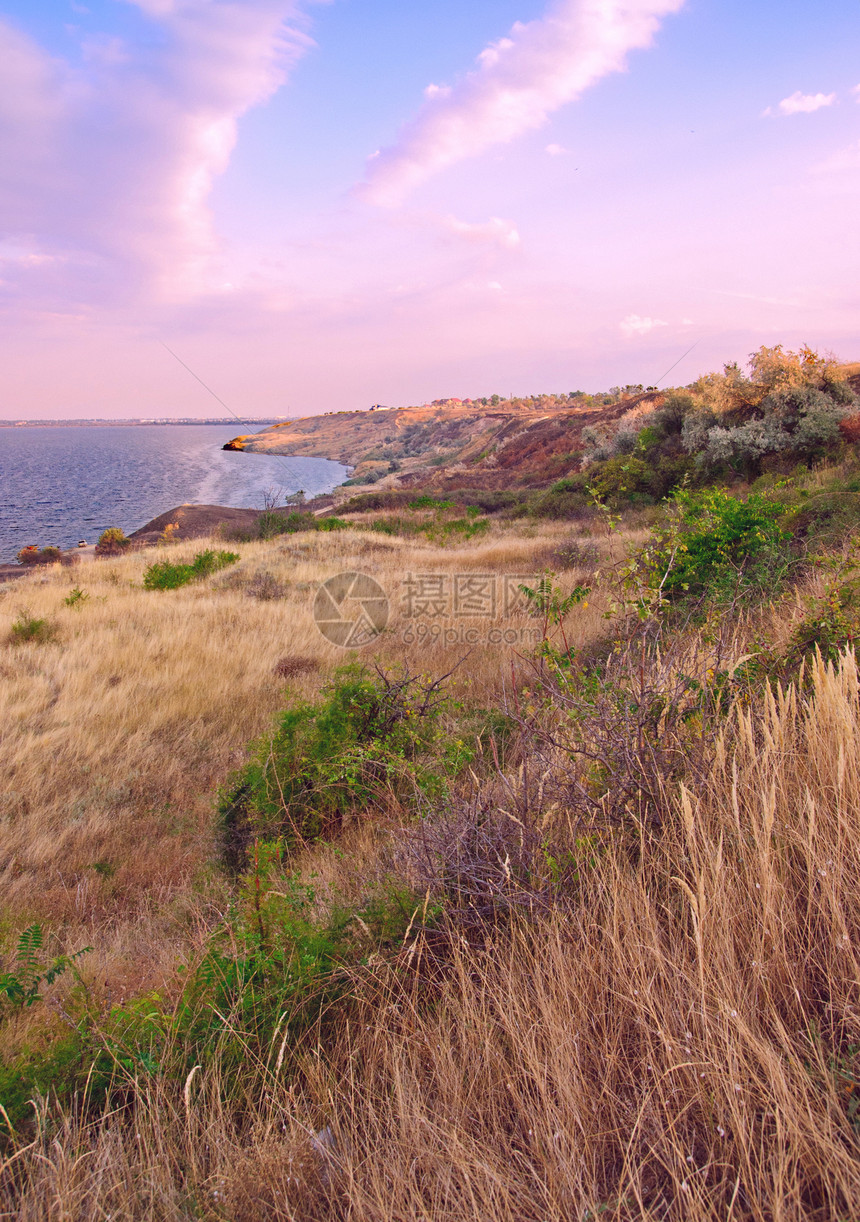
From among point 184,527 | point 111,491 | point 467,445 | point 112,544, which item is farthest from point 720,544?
point 111,491

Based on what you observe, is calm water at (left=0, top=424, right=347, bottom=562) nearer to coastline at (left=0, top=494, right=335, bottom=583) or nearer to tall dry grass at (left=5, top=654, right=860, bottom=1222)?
coastline at (left=0, top=494, right=335, bottom=583)

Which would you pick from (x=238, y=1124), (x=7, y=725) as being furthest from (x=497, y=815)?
(x=7, y=725)

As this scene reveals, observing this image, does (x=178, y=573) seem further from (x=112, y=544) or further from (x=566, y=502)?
(x=112, y=544)

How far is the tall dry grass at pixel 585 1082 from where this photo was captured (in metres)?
1.07

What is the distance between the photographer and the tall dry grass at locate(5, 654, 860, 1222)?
1072 millimetres

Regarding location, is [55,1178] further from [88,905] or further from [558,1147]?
[88,905]

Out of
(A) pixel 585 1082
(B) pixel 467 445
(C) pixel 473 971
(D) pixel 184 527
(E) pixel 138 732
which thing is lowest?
(E) pixel 138 732

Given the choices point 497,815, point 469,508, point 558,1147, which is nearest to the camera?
point 558,1147

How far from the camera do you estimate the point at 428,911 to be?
1.98m

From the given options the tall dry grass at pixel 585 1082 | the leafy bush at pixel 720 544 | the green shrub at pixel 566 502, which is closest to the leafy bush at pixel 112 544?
the green shrub at pixel 566 502

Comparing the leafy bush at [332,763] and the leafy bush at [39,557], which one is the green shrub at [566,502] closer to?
the leafy bush at [332,763]

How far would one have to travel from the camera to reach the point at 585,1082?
130 centimetres

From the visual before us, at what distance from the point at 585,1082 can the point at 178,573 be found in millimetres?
12542

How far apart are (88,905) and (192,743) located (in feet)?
6.35
